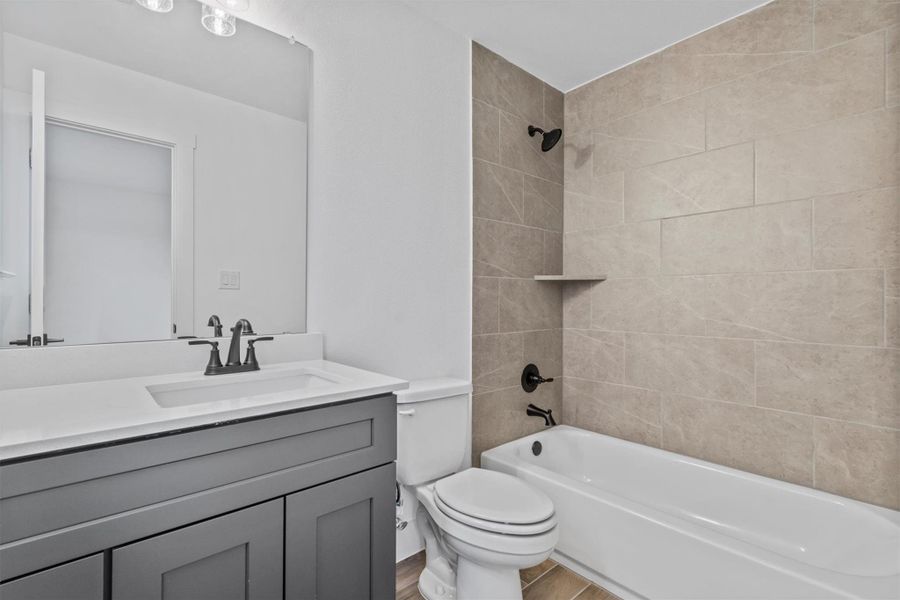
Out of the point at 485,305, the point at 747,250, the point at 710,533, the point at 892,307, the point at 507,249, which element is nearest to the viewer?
the point at 710,533

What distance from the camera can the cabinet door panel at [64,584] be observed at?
2.34 feet

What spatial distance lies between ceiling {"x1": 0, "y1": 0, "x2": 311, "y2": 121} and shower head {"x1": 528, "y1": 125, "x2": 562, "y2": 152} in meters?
1.26

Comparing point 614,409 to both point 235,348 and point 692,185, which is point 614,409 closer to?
point 692,185

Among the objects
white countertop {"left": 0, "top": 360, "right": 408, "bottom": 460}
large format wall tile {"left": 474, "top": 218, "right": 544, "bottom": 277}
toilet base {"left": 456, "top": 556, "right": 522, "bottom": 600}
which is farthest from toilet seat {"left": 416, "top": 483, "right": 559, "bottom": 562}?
large format wall tile {"left": 474, "top": 218, "right": 544, "bottom": 277}

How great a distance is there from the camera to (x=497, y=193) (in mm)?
2281

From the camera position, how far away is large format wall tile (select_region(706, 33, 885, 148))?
1675 millimetres

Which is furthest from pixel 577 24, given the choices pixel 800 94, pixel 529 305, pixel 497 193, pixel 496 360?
pixel 496 360

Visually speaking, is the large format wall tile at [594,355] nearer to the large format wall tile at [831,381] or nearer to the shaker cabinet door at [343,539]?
the large format wall tile at [831,381]

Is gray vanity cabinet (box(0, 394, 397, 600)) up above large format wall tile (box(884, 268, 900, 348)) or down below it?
below

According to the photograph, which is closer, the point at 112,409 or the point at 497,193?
the point at 112,409

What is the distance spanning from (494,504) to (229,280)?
119 cm

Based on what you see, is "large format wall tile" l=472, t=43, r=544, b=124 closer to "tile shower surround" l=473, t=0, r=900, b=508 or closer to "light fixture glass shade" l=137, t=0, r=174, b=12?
"tile shower surround" l=473, t=0, r=900, b=508

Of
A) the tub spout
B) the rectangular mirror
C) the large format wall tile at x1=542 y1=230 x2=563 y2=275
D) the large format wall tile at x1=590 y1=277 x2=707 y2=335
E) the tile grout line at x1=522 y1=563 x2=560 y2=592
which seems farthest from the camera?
the large format wall tile at x1=542 y1=230 x2=563 y2=275

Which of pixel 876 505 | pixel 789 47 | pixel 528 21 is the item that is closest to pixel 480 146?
pixel 528 21
